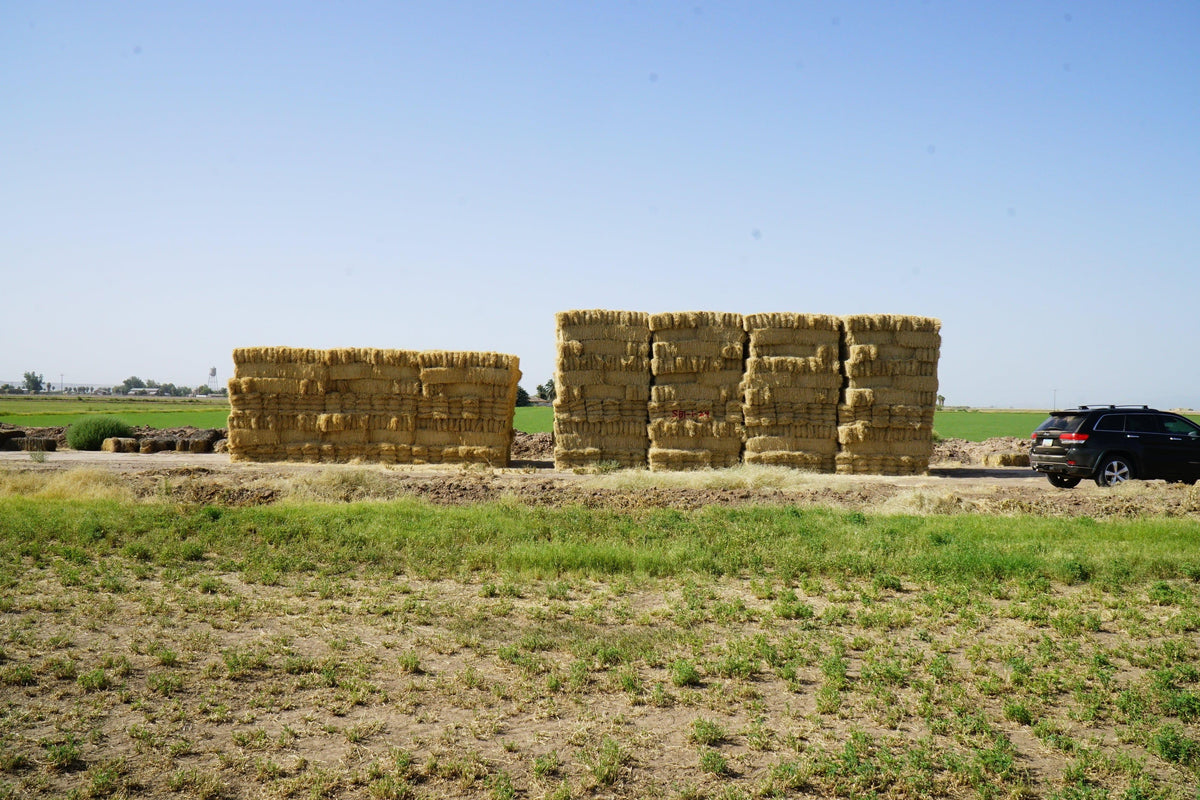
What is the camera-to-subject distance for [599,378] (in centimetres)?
2325

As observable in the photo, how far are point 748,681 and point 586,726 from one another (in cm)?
157

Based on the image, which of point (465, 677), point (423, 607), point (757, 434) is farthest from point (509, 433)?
point (465, 677)

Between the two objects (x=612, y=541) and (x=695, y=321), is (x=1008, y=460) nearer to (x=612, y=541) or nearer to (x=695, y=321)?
(x=695, y=321)

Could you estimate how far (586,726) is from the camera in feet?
20.0

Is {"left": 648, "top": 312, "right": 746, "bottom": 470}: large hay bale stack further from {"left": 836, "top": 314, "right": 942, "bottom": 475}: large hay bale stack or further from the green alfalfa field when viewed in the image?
the green alfalfa field

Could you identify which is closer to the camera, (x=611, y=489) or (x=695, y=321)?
(x=611, y=489)

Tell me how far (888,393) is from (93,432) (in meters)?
24.8

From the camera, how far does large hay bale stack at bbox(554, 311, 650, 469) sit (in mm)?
23234

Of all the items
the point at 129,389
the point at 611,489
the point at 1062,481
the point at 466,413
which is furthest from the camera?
the point at 129,389

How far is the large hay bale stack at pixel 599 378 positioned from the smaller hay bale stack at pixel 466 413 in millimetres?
1698

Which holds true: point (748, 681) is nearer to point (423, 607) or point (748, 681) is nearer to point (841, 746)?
point (841, 746)

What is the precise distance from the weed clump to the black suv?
28262mm

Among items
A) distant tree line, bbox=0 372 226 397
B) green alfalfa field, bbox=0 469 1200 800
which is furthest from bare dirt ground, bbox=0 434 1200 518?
distant tree line, bbox=0 372 226 397

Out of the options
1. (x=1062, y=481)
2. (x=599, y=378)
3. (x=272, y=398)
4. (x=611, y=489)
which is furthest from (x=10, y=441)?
(x=1062, y=481)
